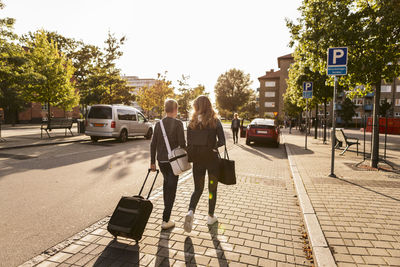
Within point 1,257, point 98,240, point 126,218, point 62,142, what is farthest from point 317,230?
point 62,142

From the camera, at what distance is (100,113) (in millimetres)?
14195

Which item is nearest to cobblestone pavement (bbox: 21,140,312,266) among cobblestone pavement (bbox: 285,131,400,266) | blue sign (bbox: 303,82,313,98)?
cobblestone pavement (bbox: 285,131,400,266)

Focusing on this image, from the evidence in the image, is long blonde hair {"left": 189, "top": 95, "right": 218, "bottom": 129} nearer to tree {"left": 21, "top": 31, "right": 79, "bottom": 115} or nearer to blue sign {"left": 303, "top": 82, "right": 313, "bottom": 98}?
blue sign {"left": 303, "top": 82, "right": 313, "bottom": 98}

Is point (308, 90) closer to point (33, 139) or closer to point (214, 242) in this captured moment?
point (214, 242)

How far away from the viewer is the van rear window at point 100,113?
14.1 meters

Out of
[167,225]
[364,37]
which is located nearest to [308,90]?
[364,37]

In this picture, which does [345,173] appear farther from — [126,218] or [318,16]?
[126,218]

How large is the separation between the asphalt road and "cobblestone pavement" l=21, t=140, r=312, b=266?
1.45 ft

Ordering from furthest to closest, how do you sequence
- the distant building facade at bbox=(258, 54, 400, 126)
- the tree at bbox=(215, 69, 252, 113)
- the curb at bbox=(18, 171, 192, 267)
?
the tree at bbox=(215, 69, 252, 113) → the distant building facade at bbox=(258, 54, 400, 126) → the curb at bbox=(18, 171, 192, 267)

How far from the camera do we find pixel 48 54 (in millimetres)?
20219

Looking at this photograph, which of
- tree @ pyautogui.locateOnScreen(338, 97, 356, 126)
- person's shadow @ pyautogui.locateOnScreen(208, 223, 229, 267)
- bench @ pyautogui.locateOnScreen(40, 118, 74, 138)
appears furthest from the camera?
tree @ pyautogui.locateOnScreen(338, 97, 356, 126)

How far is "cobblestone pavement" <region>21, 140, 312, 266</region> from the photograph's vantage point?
9.47 ft

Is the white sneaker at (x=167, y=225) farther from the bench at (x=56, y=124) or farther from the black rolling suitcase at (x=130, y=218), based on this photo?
the bench at (x=56, y=124)

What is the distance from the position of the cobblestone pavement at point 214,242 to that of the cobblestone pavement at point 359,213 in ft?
1.32
